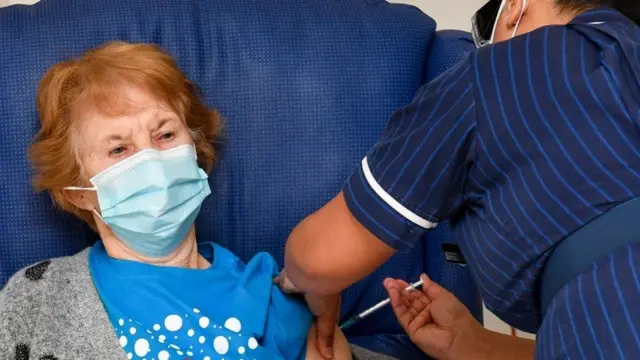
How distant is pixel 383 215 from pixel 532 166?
20 centimetres

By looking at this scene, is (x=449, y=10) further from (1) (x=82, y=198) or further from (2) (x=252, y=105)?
(1) (x=82, y=198)

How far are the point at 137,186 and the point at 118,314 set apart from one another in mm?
237

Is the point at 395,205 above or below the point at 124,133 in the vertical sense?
above

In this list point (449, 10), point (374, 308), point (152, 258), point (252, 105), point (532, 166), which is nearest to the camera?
point (532, 166)

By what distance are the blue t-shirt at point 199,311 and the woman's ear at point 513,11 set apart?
70cm

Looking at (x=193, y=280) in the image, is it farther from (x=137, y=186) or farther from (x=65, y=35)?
(x=65, y=35)

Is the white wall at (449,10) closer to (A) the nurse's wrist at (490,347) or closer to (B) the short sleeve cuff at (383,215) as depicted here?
(A) the nurse's wrist at (490,347)

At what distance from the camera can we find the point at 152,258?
4.61ft

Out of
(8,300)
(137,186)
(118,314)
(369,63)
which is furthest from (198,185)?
(369,63)

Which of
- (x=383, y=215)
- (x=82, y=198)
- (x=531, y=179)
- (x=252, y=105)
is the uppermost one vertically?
(x=531, y=179)

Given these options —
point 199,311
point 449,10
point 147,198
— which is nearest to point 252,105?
point 147,198

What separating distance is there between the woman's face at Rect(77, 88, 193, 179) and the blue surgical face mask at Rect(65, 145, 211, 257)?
25 mm

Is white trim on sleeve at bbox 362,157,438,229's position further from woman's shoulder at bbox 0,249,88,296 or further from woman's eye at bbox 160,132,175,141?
woman's shoulder at bbox 0,249,88,296

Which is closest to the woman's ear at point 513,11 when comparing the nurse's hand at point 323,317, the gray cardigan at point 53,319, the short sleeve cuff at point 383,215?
Answer: the short sleeve cuff at point 383,215
